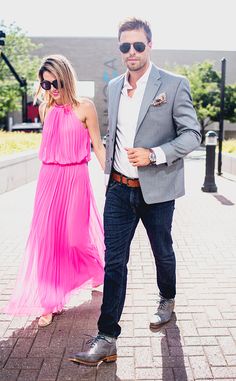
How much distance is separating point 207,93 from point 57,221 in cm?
3909

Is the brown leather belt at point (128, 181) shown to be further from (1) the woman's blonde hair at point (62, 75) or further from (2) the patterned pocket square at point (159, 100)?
(1) the woman's blonde hair at point (62, 75)

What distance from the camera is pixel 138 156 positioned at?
3.12m

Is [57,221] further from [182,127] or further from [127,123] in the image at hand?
[182,127]

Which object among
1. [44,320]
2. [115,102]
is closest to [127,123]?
[115,102]

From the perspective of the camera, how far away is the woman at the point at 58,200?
154 inches

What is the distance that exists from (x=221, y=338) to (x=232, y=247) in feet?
9.37

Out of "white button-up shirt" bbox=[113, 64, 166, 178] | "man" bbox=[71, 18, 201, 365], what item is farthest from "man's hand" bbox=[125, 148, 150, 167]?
"white button-up shirt" bbox=[113, 64, 166, 178]

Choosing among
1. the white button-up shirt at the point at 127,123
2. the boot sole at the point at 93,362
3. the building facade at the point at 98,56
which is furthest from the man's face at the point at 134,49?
the building facade at the point at 98,56

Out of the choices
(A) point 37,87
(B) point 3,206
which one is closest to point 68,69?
(A) point 37,87

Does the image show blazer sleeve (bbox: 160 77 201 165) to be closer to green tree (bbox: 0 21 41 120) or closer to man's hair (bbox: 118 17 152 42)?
man's hair (bbox: 118 17 152 42)

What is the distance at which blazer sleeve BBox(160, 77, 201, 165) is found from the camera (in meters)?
3.24

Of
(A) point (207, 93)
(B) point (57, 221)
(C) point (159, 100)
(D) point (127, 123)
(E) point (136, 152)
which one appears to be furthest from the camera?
(A) point (207, 93)

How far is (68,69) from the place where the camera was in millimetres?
3900

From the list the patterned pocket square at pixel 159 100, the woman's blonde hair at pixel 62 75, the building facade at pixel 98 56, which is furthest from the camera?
the building facade at pixel 98 56
